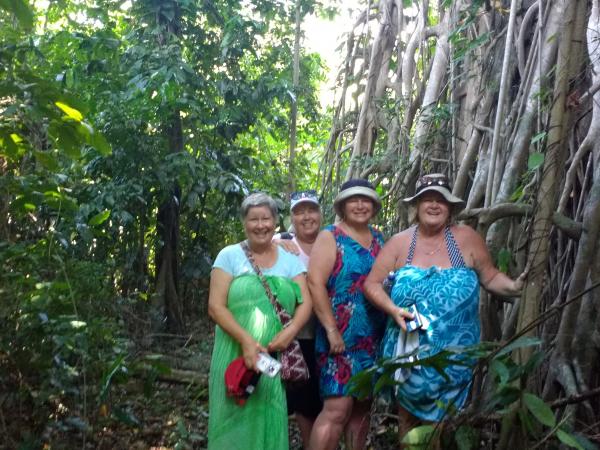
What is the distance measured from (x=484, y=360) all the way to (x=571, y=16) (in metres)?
1.06

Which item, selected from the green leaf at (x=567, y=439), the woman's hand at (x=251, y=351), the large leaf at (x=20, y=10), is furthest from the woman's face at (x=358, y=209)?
the large leaf at (x=20, y=10)

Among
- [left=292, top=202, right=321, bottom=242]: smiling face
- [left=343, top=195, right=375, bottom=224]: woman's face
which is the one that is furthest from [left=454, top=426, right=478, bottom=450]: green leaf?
[left=292, top=202, right=321, bottom=242]: smiling face

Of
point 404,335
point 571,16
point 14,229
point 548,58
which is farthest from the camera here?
point 14,229

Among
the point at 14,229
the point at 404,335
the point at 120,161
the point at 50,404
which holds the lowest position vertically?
the point at 50,404

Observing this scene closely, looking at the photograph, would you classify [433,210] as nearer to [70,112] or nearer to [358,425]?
[358,425]

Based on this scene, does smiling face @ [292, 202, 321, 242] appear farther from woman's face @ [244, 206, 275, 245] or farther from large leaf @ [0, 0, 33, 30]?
large leaf @ [0, 0, 33, 30]

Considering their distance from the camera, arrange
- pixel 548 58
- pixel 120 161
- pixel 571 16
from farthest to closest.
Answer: pixel 120 161 → pixel 548 58 → pixel 571 16

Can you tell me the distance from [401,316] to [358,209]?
514mm

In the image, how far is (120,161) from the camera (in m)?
5.98

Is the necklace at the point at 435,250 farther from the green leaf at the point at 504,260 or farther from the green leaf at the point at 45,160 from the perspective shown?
the green leaf at the point at 45,160

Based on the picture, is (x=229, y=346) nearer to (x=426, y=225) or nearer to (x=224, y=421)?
(x=224, y=421)

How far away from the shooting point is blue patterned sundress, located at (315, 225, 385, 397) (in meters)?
2.93

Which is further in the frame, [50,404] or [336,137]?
[336,137]

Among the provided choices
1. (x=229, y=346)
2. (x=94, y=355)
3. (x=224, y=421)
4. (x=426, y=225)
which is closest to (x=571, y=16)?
(x=426, y=225)
